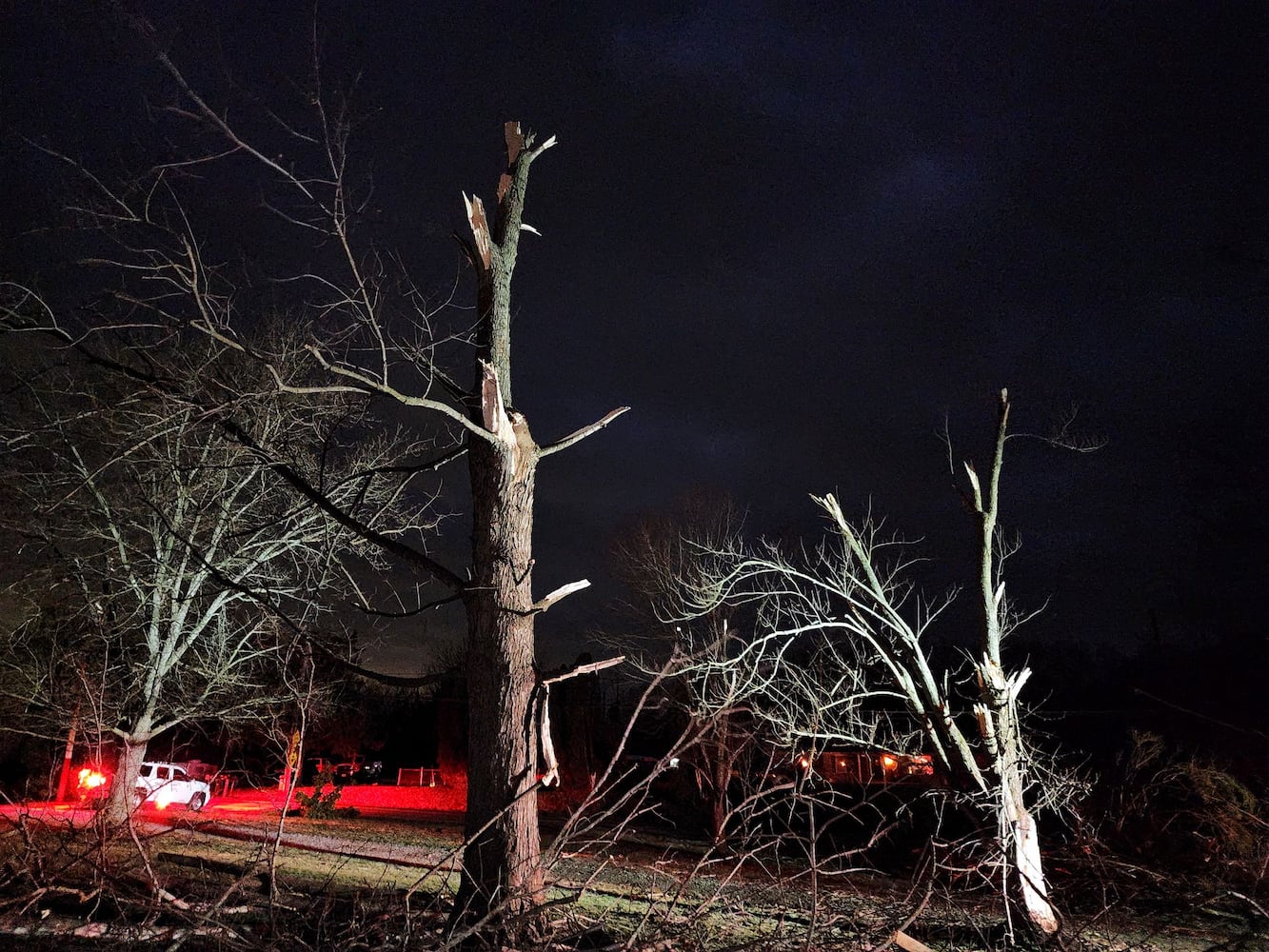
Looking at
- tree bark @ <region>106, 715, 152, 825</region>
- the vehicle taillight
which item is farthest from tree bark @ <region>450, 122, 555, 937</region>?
tree bark @ <region>106, 715, 152, 825</region>

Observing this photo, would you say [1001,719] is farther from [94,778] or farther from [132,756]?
[132,756]

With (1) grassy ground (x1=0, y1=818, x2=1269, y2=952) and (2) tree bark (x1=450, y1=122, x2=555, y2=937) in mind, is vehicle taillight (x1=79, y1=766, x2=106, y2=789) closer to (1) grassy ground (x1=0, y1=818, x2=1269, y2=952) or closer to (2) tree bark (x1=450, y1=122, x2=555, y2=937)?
(1) grassy ground (x1=0, y1=818, x2=1269, y2=952)

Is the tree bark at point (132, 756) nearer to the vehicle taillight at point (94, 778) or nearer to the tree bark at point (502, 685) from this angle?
the vehicle taillight at point (94, 778)

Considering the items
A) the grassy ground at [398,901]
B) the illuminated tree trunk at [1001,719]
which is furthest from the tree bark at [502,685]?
the illuminated tree trunk at [1001,719]

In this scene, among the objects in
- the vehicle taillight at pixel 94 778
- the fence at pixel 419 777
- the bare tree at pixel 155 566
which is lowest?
the fence at pixel 419 777

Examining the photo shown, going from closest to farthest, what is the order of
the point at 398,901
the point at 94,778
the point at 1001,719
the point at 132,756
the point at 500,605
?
the point at 500,605 → the point at 398,901 → the point at 94,778 → the point at 1001,719 → the point at 132,756

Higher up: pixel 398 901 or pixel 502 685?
pixel 502 685

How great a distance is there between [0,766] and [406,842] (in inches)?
837

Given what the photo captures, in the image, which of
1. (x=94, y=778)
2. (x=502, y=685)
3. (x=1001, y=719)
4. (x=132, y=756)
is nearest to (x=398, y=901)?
(x=502, y=685)

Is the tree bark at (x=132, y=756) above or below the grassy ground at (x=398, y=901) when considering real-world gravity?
above

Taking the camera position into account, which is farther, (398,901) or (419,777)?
(419,777)

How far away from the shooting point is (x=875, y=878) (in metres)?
16.7

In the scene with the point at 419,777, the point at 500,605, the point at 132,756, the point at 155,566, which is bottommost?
the point at 419,777

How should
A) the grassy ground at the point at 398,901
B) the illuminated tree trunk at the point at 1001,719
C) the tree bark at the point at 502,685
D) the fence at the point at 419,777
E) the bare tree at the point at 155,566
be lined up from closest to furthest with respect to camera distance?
the grassy ground at the point at 398,901 → the tree bark at the point at 502,685 → the illuminated tree trunk at the point at 1001,719 → the bare tree at the point at 155,566 → the fence at the point at 419,777
